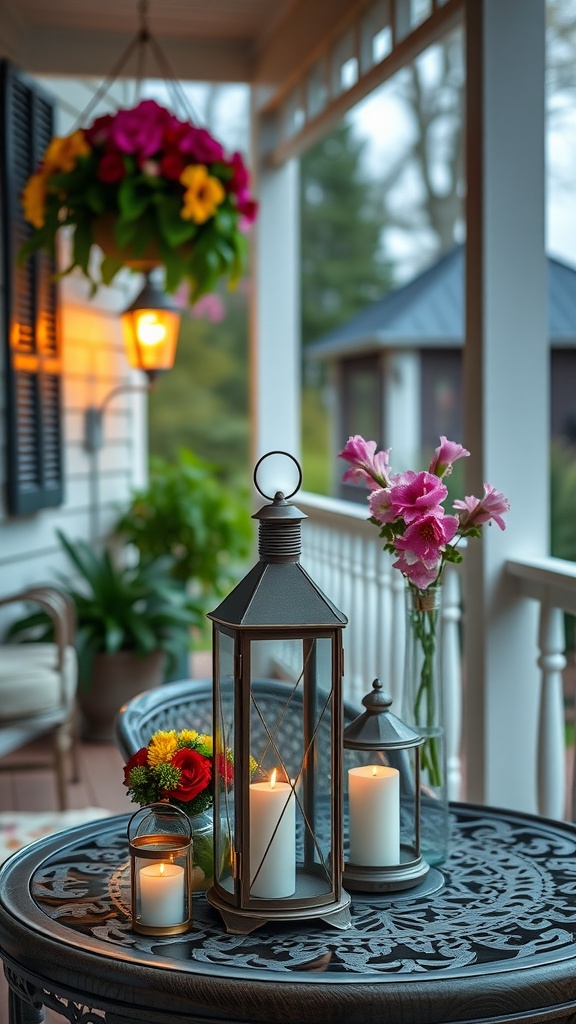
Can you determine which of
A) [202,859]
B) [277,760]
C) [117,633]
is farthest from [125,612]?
[277,760]

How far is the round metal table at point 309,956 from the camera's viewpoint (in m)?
1.16

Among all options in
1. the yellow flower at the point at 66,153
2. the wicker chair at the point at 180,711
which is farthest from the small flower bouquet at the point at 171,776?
the yellow flower at the point at 66,153

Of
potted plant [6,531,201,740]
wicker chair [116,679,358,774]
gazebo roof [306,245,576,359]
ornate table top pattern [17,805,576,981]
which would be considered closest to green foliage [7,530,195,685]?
potted plant [6,531,201,740]

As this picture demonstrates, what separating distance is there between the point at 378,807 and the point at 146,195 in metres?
3.07

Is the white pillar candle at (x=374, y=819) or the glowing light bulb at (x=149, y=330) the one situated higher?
the glowing light bulb at (x=149, y=330)

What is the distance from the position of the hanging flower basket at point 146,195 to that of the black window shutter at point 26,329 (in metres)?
0.30

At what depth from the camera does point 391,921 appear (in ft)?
4.48

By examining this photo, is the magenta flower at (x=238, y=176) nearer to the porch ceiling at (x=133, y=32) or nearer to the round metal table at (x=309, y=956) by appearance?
the porch ceiling at (x=133, y=32)

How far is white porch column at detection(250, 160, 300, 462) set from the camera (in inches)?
205

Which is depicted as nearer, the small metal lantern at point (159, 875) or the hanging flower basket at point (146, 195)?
the small metal lantern at point (159, 875)

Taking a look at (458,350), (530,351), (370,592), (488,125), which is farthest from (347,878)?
(458,350)

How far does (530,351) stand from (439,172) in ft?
37.5

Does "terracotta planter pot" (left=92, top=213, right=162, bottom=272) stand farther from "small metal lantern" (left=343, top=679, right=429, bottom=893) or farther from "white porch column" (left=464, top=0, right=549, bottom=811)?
"small metal lantern" (left=343, top=679, right=429, bottom=893)

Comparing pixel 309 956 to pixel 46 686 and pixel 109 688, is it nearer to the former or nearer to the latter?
pixel 46 686
